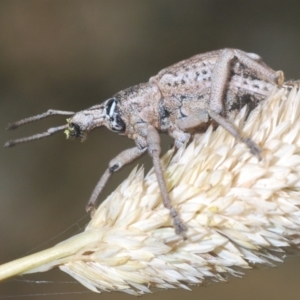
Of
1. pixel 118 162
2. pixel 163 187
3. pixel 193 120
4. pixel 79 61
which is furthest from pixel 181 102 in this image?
pixel 79 61

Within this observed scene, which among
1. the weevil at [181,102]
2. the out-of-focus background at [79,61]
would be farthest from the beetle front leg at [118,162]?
the out-of-focus background at [79,61]

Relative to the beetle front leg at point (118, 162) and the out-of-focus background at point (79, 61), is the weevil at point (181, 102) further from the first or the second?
the out-of-focus background at point (79, 61)

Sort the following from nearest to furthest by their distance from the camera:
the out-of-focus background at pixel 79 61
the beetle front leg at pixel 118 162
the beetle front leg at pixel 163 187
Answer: the beetle front leg at pixel 163 187
the beetle front leg at pixel 118 162
the out-of-focus background at pixel 79 61

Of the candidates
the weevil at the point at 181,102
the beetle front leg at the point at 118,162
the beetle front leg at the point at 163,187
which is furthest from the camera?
the beetle front leg at the point at 118,162

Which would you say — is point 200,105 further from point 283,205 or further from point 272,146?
point 283,205

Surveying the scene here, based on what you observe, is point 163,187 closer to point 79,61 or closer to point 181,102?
point 181,102

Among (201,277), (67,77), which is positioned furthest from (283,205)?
(67,77)
